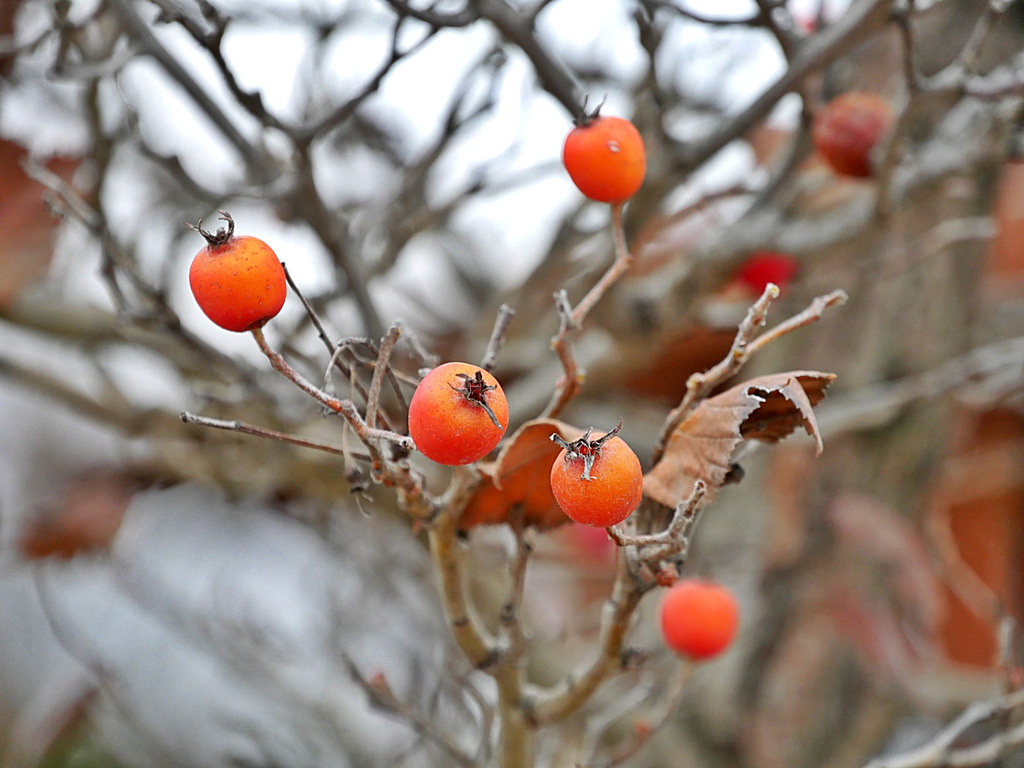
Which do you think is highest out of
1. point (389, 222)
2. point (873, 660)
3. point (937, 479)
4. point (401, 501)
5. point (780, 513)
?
point (937, 479)

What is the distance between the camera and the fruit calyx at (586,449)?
43cm

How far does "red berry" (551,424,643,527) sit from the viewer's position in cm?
43

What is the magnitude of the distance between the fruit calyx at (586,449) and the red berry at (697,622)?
1.44ft

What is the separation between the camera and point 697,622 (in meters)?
0.81

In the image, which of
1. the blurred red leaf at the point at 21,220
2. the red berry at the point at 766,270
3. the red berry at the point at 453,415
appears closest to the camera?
the red berry at the point at 453,415

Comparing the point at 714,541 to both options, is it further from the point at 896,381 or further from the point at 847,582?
the point at 896,381

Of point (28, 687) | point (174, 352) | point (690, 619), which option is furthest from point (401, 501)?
point (28, 687)

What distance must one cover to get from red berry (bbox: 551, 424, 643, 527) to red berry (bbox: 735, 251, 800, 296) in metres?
1.00

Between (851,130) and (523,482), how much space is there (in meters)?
0.85

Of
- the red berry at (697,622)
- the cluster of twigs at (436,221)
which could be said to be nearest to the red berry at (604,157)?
the cluster of twigs at (436,221)

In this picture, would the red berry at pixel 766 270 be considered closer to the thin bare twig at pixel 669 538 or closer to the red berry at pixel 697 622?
the red berry at pixel 697 622

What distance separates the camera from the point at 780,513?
1881 millimetres

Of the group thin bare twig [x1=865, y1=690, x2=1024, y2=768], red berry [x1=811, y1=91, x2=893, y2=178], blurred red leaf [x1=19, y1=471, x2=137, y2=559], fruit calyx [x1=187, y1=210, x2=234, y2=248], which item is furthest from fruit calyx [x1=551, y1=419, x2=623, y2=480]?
blurred red leaf [x1=19, y1=471, x2=137, y2=559]

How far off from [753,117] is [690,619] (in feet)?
2.06
